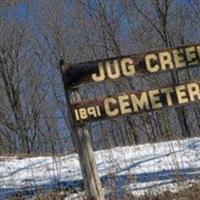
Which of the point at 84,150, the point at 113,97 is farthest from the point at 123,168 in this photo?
the point at 113,97

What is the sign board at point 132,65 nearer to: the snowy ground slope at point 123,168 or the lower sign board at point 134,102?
the lower sign board at point 134,102

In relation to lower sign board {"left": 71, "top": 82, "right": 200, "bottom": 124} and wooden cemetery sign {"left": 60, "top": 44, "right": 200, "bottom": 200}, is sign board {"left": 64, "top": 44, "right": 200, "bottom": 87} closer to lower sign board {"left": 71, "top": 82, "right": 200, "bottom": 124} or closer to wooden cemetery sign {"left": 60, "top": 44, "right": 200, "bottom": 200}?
wooden cemetery sign {"left": 60, "top": 44, "right": 200, "bottom": 200}

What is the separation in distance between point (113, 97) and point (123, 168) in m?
2.96

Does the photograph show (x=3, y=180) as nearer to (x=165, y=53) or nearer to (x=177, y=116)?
(x=165, y=53)

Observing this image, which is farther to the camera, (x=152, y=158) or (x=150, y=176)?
(x=152, y=158)

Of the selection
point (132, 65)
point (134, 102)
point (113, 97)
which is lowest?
point (134, 102)

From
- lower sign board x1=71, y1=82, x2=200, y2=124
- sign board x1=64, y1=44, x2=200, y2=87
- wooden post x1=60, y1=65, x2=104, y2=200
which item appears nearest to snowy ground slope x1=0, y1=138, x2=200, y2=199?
wooden post x1=60, y1=65, x2=104, y2=200

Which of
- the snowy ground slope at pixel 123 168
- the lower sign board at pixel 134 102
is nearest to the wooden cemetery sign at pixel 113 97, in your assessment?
the lower sign board at pixel 134 102

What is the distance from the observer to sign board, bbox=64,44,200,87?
6738mm

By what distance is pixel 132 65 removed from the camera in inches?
268

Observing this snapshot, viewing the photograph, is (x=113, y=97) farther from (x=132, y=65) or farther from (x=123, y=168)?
(x=123, y=168)

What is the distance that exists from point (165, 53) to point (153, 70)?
24 cm

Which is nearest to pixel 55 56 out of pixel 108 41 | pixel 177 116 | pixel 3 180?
pixel 108 41

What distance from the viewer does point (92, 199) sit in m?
6.60
